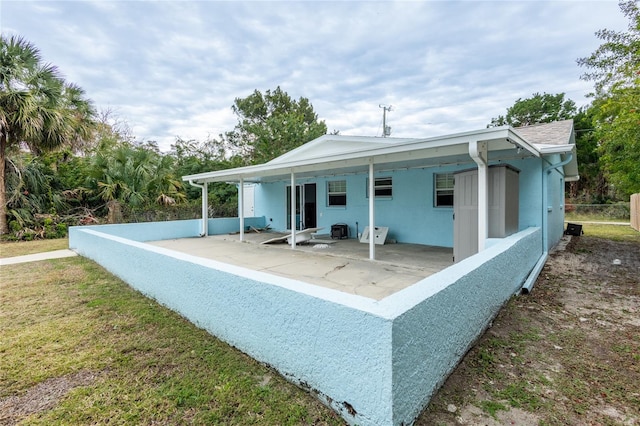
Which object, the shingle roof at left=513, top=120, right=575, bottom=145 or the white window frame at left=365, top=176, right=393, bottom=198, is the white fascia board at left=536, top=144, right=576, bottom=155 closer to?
the shingle roof at left=513, top=120, right=575, bottom=145

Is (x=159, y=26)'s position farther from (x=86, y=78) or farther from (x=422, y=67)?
(x=422, y=67)

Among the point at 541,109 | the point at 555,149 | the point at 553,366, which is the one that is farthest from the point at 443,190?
the point at 541,109

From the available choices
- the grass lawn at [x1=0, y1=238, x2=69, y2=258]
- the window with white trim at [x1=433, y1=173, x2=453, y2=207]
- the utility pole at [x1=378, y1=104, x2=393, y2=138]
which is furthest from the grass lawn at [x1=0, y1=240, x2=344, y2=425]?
the utility pole at [x1=378, y1=104, x2=393, y2=138]

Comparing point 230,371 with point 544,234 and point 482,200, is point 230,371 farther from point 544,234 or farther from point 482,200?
point 544,234

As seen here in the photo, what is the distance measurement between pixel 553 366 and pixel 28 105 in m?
14.5

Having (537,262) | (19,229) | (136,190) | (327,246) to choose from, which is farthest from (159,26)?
(537,262)

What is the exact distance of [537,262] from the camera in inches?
250

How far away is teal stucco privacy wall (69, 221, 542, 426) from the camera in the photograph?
1.87 metres

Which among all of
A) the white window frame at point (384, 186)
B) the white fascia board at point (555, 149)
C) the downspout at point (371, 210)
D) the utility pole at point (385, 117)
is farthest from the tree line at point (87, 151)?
the utility pole at point (385, 117)

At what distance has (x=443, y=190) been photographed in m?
8.41

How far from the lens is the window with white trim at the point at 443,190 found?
8.30 m

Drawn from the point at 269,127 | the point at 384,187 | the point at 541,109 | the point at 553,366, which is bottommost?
the point at 553,366

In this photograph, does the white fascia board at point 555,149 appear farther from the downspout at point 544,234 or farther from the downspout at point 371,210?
the downspout at point 371,210

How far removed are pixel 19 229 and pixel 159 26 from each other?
29.4ft
